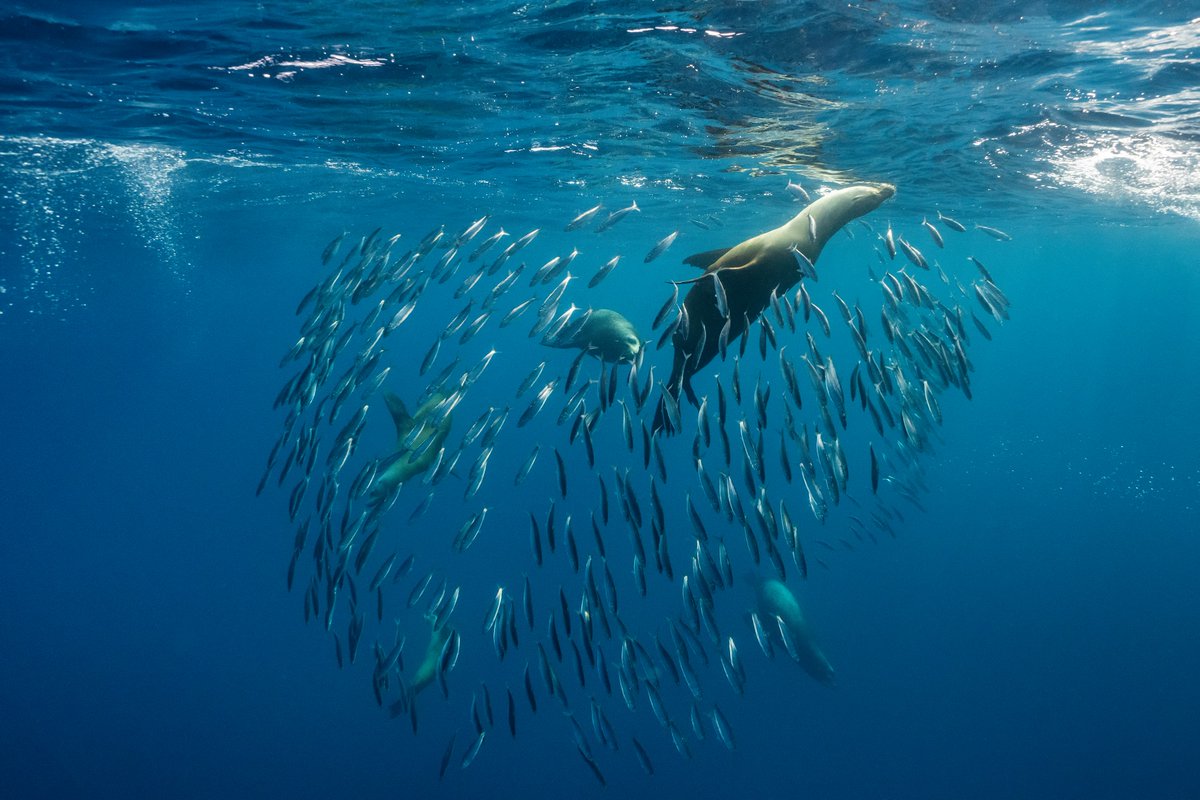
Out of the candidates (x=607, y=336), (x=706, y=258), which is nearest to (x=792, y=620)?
(x=607, y=336)

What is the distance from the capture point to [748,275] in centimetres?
496

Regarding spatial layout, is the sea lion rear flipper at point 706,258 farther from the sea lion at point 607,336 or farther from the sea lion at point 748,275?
the sea lion at point 607,336

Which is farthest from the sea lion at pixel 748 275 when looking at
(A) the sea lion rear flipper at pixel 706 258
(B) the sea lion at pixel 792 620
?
(B) the sea lion at pixel 792 620

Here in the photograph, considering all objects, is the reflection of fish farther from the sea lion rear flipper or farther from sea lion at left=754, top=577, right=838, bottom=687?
sea lion at left=754, top=577, right=838, bottom=687

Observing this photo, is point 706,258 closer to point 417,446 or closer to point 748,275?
point 748,275

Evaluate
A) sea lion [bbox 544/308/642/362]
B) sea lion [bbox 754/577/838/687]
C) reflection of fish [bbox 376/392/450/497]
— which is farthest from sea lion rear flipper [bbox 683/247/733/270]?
sea lion [bbox 754/577/838/687]

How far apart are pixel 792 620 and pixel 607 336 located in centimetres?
793

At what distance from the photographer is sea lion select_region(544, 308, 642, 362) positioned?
791 cm

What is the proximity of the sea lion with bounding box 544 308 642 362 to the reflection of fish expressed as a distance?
5.45 ft

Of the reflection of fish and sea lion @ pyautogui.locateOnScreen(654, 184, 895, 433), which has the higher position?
sea lion @ pyautogui.locateOnScreen(654, 184, 895, 433)

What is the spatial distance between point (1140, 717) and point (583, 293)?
7359cm

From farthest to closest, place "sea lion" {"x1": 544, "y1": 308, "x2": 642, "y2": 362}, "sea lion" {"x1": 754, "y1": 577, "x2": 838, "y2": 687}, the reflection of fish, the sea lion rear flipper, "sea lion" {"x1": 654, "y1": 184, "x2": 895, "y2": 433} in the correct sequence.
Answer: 1. "sea lion" {"x1": 754, "y1": 577, "x2": 838, "y2": 687}
2. "sea lion" {"x1": 544, "y1": 308, "x2": 642, "y2": 362}
3. the reflection of fish
4. the sea lion rear flipper
5. "sea lion" {"x1": 654, "y1": 184, "x2": 895, "y2": 433}

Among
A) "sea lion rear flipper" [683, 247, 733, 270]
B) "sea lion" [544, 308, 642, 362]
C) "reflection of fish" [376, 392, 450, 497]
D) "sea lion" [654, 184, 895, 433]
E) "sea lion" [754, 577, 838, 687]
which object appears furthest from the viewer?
"sea lion" [754, 577, 838, 687]

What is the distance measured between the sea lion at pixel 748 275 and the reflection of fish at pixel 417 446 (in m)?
2.58
